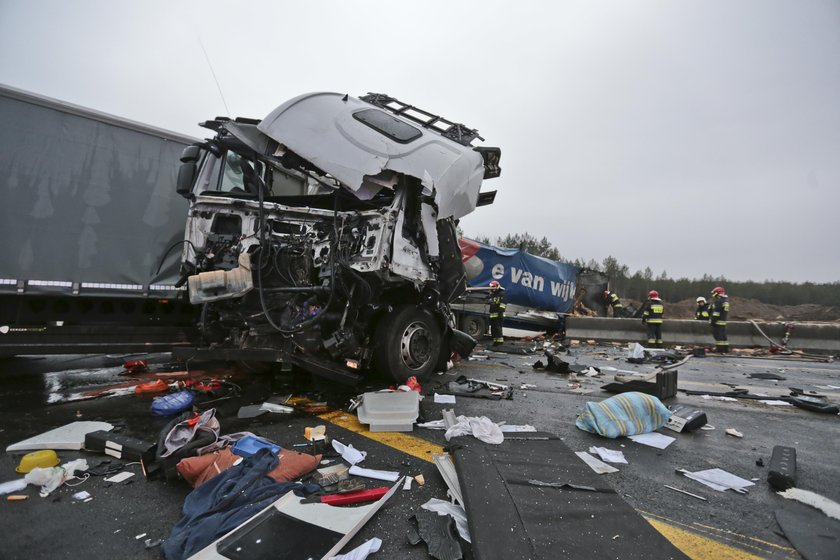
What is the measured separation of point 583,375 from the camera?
5562mm

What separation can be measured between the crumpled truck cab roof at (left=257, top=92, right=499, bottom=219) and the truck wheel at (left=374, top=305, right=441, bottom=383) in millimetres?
1144

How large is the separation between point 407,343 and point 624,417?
2.08m

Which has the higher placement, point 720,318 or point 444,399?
point 720,318

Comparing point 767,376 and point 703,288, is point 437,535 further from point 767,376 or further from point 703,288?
point 703,288

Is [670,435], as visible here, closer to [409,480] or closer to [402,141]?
[409,480]

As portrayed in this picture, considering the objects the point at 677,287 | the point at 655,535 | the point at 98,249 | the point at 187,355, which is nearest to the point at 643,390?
the point at 655,535

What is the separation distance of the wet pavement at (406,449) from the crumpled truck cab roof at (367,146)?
2099 mm

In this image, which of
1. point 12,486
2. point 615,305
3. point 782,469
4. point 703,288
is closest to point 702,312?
point 615,305

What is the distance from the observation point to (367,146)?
3605 millimetres

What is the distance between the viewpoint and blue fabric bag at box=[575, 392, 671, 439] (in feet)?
9.37

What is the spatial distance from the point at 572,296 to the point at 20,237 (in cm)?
1445

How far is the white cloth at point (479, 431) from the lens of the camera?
2.55 m

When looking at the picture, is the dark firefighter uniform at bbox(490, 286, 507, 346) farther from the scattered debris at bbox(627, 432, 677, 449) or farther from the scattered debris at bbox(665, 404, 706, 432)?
the scattered debris at bbox(627, 432, 677, 449)

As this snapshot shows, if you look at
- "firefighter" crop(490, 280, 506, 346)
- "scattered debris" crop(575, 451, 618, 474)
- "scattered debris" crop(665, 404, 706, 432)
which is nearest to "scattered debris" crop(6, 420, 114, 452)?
"scattered debris" crop(575, 451, 618, 474)
